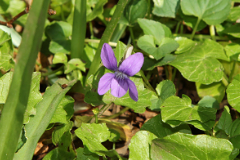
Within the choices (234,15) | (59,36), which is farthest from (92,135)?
(234,15)

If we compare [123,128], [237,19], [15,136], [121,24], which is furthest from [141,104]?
[237,19]

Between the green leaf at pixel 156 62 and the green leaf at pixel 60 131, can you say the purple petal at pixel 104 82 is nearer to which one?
the green leaf at pixel 60 131

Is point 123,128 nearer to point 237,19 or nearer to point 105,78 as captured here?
point 105,78

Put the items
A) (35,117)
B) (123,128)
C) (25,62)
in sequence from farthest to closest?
(123,128)
(35,117)
(25,62)

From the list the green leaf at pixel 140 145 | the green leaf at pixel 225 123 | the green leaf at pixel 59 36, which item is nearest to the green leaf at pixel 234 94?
the green leaf at pixel 225 123

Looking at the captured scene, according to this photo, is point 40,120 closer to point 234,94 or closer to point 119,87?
point 119,87

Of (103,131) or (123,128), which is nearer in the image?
(103,131)
